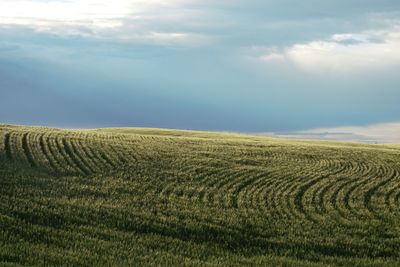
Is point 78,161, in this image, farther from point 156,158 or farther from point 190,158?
point 190,158

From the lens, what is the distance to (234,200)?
28.1 m

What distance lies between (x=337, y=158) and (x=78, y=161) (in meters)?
24.7

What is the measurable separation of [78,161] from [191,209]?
15472 mm

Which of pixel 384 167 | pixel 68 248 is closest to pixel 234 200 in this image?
pixel 68 248

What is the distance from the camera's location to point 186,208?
2484cm

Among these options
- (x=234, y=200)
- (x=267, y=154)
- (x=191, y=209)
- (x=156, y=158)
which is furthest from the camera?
(x=267, y=154)

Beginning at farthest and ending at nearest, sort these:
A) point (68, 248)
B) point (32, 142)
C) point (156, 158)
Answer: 1. point (32, 142)
2. point (156, 158)
3. point (68, 248)

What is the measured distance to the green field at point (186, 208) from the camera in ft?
53.1

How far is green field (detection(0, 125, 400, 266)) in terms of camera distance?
16.2 metres

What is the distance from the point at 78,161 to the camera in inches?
1497

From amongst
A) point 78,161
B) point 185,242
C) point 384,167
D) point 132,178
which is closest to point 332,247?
point 185,242

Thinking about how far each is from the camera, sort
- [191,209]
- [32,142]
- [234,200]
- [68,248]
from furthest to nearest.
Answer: [32,142] → [234,200] → [191,209] → [68,248]

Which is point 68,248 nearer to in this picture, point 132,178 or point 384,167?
point 132,178

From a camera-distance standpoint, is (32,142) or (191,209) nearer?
(191,209)
